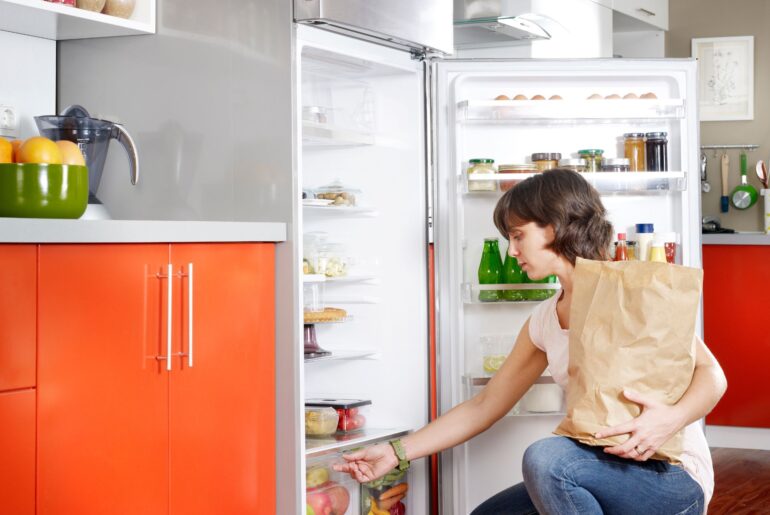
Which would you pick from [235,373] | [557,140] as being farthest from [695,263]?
[235,373]

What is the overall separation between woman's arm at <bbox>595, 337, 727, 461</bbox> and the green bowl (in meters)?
1.06

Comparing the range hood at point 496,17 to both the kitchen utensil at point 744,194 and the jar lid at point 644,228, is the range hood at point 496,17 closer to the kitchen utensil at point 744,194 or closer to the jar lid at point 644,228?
the jar lid at point 644,228

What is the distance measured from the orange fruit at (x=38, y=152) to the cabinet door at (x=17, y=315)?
0.92ft

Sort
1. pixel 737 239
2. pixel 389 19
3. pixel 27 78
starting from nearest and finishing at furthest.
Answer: pixel 389 19, pixel 27 78, pixel 737 239

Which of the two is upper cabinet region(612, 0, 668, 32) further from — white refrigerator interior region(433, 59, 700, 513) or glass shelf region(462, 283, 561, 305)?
glass shelf region(462, 283, 561, 305)

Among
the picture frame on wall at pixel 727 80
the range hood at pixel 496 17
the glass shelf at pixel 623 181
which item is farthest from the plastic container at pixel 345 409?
the picture frame on wall at pixel 727 80

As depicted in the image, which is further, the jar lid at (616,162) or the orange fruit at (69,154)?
the jar lid at (616,162)

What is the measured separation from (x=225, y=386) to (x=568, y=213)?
31.1 inches

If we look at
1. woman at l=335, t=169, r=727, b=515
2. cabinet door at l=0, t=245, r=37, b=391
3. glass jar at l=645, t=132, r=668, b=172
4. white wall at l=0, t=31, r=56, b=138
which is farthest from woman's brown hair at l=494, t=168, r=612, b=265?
white wall at l=0, t=31, r=56, b=138

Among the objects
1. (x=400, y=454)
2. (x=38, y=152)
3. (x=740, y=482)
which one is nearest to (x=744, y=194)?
(x=740, y=482)

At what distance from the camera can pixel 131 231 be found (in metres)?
1.86

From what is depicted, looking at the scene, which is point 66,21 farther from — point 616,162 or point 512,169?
point 616,162

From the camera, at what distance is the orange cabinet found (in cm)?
171

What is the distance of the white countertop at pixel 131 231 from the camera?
5.41ft
